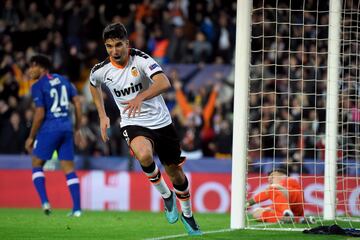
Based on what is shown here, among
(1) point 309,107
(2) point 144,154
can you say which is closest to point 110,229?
(2) point 144,154

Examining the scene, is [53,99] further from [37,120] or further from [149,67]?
[149,67]

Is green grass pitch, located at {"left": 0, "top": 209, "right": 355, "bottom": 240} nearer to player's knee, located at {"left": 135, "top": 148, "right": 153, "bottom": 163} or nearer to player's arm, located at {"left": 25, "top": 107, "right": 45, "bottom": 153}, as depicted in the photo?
player's knee, located at {"left": 135, "top": 148, "right": 153, "bottom": 163}

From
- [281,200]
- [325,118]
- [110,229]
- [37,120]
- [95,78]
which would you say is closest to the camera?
[95,78]

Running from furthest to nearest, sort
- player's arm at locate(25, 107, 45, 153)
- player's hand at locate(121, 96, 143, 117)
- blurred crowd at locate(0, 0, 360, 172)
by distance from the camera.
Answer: blurred crowd at locate(0, 0, 360, 172), player's arm at locate(25, 107, 45, 153), player's hand at locate(121, 96, 143, 117)

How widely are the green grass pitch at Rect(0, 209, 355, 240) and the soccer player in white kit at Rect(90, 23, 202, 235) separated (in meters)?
0.58

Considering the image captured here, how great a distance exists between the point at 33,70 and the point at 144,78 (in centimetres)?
382

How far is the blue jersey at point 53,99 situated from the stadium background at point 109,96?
358 cm

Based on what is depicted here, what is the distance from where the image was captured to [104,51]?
68.0 ft

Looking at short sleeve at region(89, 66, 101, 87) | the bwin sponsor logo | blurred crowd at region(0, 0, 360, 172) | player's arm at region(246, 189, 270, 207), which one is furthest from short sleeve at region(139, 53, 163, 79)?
blurred crowd at region(0, 0, 360, 172)

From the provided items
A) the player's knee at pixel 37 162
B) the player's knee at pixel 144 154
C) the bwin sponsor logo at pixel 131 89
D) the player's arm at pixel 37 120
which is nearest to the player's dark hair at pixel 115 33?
the bwin sponsor logo at pixel 131 89

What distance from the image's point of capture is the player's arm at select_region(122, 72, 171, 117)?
28.0ft

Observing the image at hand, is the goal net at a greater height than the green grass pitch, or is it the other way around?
the goal net

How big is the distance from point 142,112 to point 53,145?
382cm

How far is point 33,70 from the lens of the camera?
1256 cm
